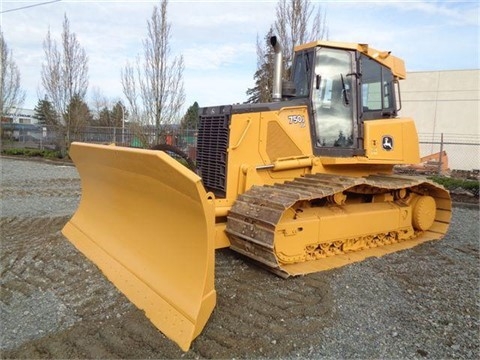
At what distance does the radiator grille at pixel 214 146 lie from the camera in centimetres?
536

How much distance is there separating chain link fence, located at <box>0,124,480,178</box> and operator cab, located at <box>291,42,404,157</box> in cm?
996

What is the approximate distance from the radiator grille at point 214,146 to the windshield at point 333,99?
51.7 inches

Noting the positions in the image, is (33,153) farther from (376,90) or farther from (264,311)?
(264,311)

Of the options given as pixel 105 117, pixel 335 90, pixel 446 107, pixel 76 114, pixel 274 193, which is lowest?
pixel 274 193

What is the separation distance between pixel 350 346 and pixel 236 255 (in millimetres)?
2404

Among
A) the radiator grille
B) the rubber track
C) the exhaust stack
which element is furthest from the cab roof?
the rubber track

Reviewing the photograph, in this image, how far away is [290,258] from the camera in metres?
4.92

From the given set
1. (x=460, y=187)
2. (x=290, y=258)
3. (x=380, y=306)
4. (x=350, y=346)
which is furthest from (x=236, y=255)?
(x=460, y=187)

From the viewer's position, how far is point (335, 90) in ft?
19.2

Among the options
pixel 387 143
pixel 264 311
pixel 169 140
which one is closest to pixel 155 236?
pixel 264 311

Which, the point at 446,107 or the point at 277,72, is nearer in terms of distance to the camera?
the point at 277,72

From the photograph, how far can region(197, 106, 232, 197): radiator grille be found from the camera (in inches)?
211

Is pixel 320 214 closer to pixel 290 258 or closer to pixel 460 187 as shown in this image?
pixel 290 258

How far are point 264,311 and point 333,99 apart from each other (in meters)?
3.27
